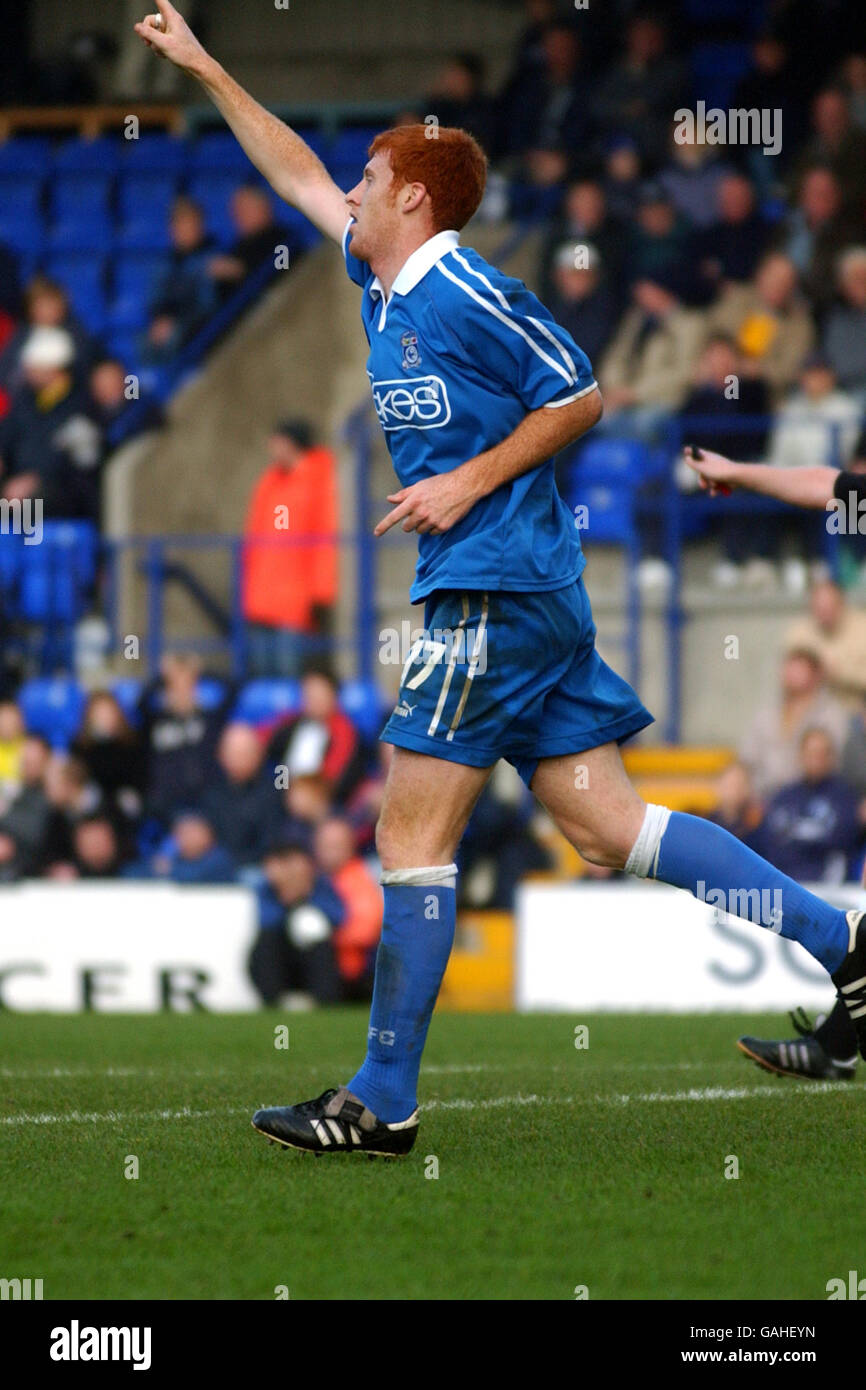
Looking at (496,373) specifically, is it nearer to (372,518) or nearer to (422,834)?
(422,834)

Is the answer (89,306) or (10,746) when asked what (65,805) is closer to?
(10,746)

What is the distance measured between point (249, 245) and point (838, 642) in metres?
6.01

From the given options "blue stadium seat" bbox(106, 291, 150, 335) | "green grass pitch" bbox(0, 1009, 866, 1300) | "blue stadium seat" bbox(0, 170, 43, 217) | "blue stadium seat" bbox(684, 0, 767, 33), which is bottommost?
"green grass pitch" bbox(0, 1009, 866, 1300)

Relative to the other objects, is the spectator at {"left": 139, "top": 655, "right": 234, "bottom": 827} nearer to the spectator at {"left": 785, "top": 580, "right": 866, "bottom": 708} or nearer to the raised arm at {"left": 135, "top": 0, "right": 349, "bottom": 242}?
the spectator at {"left": 785, "top": 580, "right": 866, "bottom": 708}

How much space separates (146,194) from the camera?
682 inches

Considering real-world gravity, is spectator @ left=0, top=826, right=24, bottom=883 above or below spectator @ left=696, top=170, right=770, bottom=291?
below

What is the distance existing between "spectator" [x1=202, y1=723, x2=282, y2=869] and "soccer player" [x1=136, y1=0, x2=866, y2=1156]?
7752 mm

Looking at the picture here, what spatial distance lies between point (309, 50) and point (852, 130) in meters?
6.75

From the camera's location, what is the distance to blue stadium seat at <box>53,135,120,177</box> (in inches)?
695

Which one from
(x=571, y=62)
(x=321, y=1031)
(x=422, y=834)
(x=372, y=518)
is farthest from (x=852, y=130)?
(x=422, y=834)

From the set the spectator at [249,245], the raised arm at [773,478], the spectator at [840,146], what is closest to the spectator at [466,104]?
the spectator at [249,245]

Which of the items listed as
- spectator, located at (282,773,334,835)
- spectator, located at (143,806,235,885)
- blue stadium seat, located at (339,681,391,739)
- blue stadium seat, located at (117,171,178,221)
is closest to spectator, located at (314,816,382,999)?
spectator, located at (282,773,334,835)

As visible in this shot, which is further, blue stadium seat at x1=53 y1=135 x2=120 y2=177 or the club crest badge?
blue stadium seat at x1=53 y1=135 x2=120 y2=177

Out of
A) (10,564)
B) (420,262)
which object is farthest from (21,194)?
(420,262)
